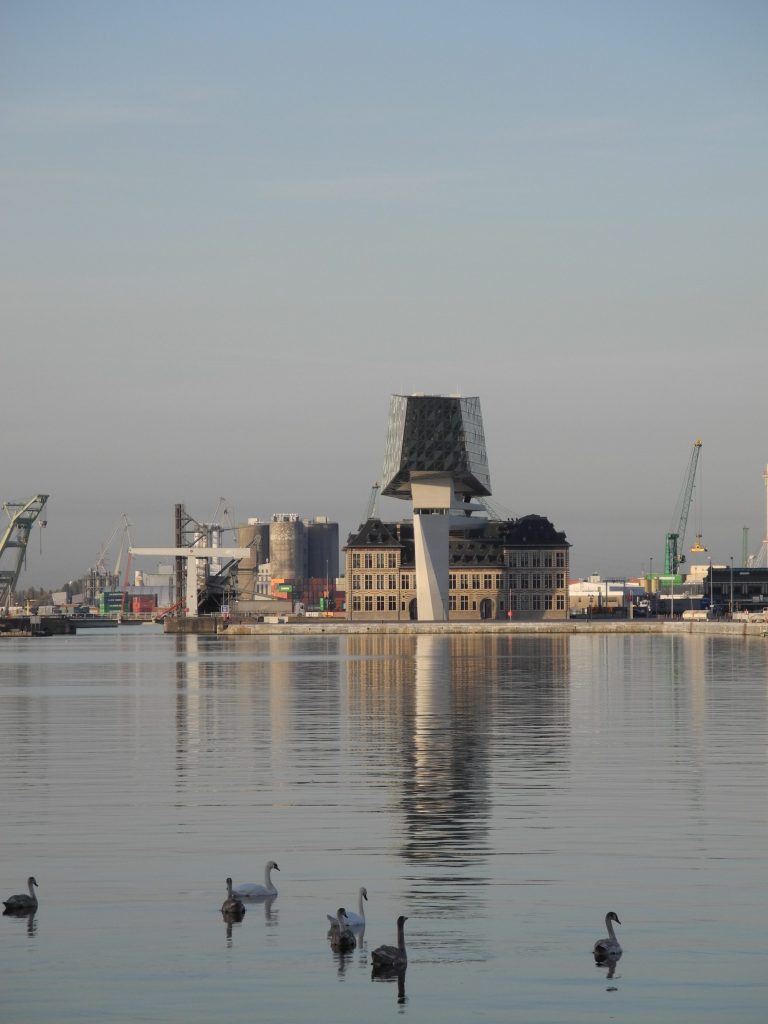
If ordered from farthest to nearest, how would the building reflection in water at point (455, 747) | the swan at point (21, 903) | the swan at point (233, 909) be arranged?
the building reflection in water at point (455, 747)
the swan at point (21, 903)
the swan at point (233, 909)

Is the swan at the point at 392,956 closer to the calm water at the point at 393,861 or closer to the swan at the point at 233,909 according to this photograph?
the calm water at the point at 393,861

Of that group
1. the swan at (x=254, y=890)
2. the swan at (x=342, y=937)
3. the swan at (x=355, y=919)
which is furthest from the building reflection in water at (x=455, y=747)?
the swan at (x=342, y=937)

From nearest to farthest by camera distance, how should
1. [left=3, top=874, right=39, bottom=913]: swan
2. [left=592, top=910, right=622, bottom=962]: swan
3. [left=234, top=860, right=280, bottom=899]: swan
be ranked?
[left=592, top=910, right=622, bottom=962]: swan < [left=3, top=874, right=39, bottom=913]: swan < [left=234, top=860, right=280, bottom=899]: swan

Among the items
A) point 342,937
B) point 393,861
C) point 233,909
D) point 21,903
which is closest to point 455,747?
point 393,861

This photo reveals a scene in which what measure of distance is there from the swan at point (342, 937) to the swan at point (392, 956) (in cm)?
94

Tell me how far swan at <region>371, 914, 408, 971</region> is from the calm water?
8.5 inches

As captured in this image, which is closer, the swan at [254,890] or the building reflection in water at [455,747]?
the swan at [254,890]

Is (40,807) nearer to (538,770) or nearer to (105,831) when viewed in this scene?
(105,831)

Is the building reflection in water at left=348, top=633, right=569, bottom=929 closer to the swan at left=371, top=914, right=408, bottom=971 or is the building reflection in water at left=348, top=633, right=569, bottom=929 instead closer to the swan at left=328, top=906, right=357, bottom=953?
the swan at left=328, top=906, right=357, bottom=953

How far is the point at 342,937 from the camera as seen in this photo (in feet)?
66.5

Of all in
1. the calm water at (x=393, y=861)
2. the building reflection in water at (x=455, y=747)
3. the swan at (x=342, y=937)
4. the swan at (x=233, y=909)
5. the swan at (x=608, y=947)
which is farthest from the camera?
the building reflection in water at (x=455, y=747)

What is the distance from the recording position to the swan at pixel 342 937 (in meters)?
20.3

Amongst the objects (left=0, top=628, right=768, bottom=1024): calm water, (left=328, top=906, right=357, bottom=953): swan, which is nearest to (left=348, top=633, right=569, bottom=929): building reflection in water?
(left=0, top=628, right=768, bottom=1024): calm water

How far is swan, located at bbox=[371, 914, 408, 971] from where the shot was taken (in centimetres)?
1916
